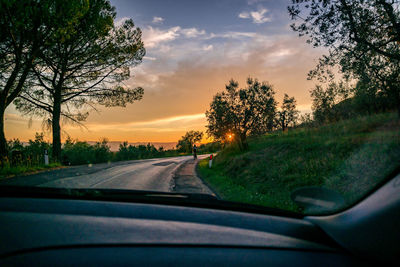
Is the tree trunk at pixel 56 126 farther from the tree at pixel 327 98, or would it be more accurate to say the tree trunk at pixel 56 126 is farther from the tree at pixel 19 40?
the tree at pixel 327 98

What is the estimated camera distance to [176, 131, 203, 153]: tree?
5931 cm

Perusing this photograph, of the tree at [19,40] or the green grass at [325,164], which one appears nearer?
the green grass at [325,164]

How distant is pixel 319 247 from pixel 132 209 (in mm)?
1093

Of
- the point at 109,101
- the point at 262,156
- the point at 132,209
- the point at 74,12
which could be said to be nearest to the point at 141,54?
the point at 109,101

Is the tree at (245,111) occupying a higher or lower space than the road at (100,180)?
higher

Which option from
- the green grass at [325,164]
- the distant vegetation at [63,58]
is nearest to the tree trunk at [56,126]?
the distant vegetation at [63,58]

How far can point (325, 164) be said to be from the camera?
29.2ft

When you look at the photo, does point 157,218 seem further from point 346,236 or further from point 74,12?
point 74,12

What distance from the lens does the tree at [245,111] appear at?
72.7 ft

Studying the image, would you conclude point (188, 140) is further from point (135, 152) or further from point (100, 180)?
point (100, 180)

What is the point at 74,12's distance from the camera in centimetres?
1338

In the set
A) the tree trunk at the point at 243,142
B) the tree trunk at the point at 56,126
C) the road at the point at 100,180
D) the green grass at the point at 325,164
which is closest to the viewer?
the green grass at the point at 325,164

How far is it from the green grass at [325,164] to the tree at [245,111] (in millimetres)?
8050

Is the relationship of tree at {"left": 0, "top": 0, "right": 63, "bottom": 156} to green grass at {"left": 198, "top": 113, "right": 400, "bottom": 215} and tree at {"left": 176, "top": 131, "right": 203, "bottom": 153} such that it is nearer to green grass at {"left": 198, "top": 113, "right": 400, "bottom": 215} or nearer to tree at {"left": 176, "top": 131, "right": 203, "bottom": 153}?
green grass at {"left": 198, "top": 113, "right": 400, "bottom": 215}
